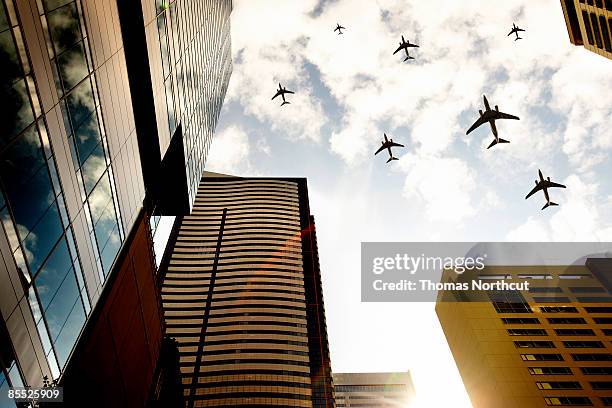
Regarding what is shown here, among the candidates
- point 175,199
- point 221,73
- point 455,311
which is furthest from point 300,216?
point 175,199

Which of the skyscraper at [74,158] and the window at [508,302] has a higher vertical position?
the window at [508,302]

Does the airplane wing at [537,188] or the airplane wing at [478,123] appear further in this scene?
the airplane wing at [537,188]

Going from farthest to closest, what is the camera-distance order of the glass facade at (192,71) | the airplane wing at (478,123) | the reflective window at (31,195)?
1. the airplane wing at (478,123)
2. the glass facade at (192,71)
3. the reflective window at (31,195)

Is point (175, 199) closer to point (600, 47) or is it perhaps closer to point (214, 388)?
point (600, 47)

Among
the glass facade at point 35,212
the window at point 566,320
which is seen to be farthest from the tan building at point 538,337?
the glass facade at point 35,212

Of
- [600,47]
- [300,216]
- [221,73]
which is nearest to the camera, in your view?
[600,47]

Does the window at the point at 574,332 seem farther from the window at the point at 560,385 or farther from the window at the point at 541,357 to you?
the window at the point at 560,385

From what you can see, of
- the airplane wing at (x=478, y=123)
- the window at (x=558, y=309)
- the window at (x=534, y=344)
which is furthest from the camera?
the window at (x=558, y=309)
